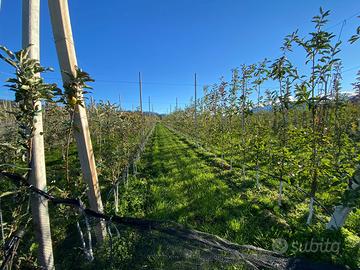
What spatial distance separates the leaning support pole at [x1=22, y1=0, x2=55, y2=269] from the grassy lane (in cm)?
208

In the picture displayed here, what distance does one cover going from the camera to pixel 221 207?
4.23 meters

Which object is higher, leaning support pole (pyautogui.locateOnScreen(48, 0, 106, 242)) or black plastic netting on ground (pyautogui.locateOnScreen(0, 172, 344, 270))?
leaning support pole (pyautogui.locateOnScreen(48, 0, 106, 242))

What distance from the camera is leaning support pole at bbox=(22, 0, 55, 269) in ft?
6.19

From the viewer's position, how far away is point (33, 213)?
6.77 feet

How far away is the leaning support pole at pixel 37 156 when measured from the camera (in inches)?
74.3

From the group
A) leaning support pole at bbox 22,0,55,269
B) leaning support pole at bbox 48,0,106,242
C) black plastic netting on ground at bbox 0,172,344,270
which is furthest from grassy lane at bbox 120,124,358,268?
leaning support pole at bbox 22,0,55,269

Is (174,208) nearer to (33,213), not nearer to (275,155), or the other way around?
(275,155)

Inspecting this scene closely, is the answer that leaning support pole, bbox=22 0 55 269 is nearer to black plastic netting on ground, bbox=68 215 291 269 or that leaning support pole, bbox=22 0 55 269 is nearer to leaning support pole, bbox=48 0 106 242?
leaning support pole, bbox=48 0 106 242

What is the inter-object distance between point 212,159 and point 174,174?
7.75 feet

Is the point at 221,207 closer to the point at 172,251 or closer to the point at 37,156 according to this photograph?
the point at 172,251

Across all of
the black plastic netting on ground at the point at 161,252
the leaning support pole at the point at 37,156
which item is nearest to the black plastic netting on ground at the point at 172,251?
the black plastic netting on ground at the point at 161,252

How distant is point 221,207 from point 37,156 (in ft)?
11.3

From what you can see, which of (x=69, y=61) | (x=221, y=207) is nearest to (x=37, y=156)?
(x=69, y=61)

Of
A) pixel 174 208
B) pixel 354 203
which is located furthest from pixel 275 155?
pixel 174 208
